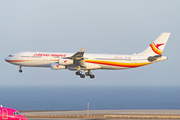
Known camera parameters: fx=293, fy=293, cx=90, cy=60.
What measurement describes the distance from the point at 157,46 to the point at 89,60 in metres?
18.4

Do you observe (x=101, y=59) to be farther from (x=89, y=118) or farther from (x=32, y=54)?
(x=89, y=118)

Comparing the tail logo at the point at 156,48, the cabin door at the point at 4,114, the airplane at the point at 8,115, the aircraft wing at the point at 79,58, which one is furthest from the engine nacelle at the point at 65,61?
the cabin door at the point at 4,114

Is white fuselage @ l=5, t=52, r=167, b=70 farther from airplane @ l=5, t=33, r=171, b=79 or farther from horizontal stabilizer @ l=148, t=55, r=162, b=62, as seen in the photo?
horizontal stabilizer @ l=148, t=55, r=162, b=62

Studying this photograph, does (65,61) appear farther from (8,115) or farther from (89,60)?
(8,115)

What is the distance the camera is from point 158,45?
7425 centimetres

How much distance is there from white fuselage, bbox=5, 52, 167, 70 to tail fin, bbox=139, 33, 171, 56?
4269 millimetres

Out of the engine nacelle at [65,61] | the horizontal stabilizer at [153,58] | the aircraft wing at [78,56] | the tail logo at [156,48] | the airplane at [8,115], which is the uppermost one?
the tail logo at [156,48]

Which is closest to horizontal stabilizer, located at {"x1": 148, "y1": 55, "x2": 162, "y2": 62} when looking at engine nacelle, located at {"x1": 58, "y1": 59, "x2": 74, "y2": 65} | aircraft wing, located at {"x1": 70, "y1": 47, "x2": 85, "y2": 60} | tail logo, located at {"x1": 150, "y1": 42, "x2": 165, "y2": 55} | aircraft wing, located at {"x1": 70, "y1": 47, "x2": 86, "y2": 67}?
tail logo, located at {"x1": 150, "y1": 42, "x2": 165, "y2": 55}

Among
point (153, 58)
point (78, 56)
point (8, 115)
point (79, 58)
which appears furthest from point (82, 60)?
point (8, 115)

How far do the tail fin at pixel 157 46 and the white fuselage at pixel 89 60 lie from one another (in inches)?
168

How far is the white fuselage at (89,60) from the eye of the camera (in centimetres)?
6812

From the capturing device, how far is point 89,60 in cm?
6869

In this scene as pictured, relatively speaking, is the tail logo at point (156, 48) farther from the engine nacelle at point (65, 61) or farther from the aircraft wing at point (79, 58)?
the engine nacelle at point (65, 61)

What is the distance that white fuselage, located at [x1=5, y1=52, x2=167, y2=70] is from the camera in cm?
6812
